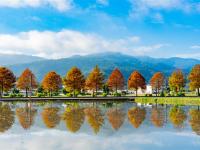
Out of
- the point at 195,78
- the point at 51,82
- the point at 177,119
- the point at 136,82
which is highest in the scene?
the point at 195,78

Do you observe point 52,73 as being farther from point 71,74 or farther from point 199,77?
point 199,77

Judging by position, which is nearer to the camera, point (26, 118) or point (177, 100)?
point (26, 118)

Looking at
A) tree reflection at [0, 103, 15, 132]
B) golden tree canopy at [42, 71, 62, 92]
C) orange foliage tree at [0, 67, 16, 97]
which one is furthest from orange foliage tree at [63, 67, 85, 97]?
tree reflection at [0, 103, 15, 132]

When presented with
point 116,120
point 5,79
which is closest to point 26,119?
point 116,120

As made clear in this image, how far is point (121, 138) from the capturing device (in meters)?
22.8

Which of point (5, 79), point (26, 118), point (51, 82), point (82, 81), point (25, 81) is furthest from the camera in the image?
point (25, 81)

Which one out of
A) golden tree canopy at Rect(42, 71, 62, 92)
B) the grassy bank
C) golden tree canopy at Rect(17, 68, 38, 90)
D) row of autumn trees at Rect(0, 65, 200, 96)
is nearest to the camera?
the grassy bank

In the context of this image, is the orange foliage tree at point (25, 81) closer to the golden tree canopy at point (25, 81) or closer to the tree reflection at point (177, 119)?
the golden tree canopy at point (25, 81)

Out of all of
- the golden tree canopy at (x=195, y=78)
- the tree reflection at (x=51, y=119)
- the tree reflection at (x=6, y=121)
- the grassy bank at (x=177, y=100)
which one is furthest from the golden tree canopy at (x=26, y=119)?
the golden tree canopy at (x=195, y=78)

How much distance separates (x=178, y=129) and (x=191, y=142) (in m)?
6.04

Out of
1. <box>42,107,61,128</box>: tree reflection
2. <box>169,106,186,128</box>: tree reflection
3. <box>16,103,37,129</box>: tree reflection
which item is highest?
<box>42,107,61,128</box>: tree reflection

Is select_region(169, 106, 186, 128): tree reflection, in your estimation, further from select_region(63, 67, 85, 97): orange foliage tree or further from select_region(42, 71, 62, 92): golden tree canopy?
select_region(42, 71, 62, 92): golden tree canopy

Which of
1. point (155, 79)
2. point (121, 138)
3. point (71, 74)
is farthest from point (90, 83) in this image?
point (121, 138)

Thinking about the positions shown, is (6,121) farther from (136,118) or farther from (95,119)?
(136,118)
